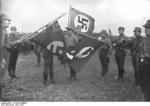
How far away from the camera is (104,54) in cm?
535

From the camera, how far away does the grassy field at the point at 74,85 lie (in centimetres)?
500

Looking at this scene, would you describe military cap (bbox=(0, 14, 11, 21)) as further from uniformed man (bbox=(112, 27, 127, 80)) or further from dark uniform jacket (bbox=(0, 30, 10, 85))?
uniformed man (bbox=(112, 27, 127, 80))

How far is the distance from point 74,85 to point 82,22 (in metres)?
1.00

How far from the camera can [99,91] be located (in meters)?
5.14

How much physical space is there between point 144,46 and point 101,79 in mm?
854

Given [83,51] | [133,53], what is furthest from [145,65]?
[83,51]

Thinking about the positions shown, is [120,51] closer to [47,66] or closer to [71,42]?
[71,42]

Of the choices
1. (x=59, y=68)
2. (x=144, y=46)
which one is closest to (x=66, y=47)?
(x=59, y=68)

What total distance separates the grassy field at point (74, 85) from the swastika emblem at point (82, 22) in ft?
1.55

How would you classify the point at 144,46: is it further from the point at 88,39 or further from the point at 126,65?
the point at 88,39

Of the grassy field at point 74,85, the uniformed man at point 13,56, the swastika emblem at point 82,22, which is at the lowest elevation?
the grassy field at point 74,85

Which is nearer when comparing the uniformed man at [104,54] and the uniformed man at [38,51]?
the uniformed man at [104,54]

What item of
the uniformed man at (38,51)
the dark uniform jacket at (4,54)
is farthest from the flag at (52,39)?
the dark uniform jacket at (4,54)

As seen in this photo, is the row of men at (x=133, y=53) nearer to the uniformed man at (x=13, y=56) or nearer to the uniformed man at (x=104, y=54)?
the uniformed man at (x=104, y=54)
